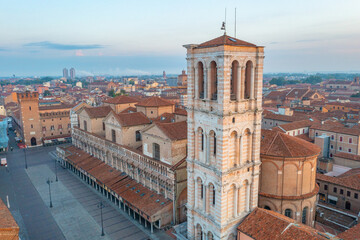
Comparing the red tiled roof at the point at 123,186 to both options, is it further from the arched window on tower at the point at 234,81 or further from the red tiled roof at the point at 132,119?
the arched window on tower at the point at 234,81

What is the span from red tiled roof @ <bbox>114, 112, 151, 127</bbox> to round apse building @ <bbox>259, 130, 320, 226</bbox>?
83.8 ft

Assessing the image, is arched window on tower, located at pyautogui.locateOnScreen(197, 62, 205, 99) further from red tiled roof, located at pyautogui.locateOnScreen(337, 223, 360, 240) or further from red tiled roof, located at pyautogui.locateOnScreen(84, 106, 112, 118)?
red tiled roof, located at pyautogui.locateOnScreen(84, 106, 112, 118)

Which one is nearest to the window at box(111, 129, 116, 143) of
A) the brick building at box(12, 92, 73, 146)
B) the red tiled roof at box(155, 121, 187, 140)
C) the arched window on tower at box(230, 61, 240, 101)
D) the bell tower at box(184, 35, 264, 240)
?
the red tiled roof at box(155, 121, 187, 140)

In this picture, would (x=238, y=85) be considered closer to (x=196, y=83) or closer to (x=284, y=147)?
(x=196, y=83)

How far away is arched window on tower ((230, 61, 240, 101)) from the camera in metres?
25.7

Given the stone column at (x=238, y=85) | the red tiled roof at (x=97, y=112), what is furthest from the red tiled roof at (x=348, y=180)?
the red tiled roof at (x=97, y=112)

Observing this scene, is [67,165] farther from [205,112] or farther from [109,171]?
[205,112]

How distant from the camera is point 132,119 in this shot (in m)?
52.0

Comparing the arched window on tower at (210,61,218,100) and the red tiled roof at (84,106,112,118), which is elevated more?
the arched window on tower at (210,61,218,100)

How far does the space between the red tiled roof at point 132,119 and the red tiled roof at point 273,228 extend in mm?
29024

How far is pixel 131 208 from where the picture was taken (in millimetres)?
39812

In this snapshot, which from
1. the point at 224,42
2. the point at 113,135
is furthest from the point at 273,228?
the point at 113,135

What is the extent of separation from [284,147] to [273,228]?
33.6 ft

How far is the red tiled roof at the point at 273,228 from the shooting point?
77.9 ft
